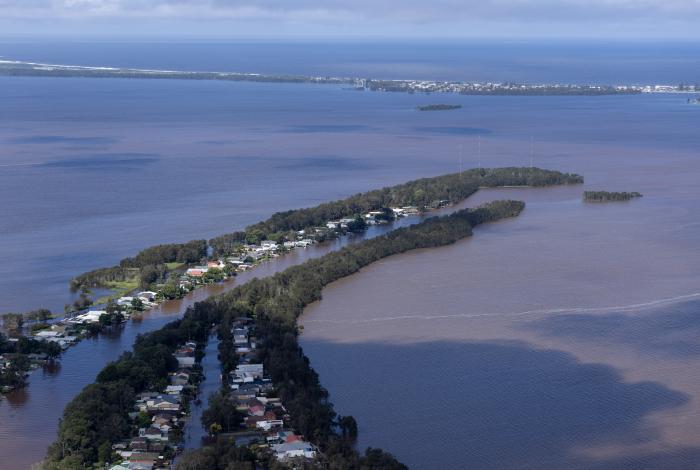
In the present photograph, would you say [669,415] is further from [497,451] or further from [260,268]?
[260,268]

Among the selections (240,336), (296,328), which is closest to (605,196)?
(296,328)

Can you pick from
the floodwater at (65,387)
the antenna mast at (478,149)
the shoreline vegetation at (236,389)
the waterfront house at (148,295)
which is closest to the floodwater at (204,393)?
the floodwater at (65,387)

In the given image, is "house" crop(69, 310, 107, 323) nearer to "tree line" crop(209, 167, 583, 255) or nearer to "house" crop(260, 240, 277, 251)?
"tree line" crop(209, 167, 583, 255)

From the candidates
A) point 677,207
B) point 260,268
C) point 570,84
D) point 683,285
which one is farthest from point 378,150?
point 570,84

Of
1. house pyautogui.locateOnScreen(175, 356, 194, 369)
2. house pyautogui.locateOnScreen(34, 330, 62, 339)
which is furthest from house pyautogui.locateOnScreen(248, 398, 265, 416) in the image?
house pyautogui.locateOnScreen(34, 330, 62, 339)

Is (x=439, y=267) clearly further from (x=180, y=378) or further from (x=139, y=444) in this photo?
(x=139, y=444)

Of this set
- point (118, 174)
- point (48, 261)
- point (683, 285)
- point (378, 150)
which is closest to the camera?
point (683, 285)
